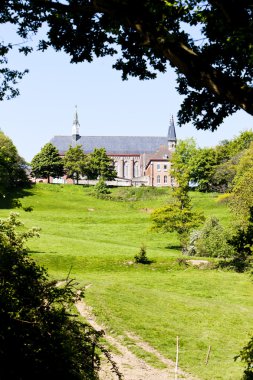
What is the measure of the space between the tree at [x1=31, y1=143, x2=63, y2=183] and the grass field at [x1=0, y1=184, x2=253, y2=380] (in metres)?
45.0

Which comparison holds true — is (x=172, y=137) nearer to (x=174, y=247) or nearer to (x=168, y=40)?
(x=174, y=247)

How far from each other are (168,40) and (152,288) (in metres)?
31.8

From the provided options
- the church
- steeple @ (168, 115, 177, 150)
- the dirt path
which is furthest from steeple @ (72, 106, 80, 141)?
the dirt path

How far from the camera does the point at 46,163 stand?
4766 inches

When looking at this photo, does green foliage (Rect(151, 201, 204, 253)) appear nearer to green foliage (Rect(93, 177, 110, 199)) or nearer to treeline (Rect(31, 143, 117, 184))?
green foliage (Rect(93, 177, 110, 199))

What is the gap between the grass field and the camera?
24641 mm

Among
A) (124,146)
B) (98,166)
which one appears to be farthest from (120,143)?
(98,166)

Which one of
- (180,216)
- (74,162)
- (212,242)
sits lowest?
(212,242)

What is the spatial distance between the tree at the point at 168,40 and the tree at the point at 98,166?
373 ft

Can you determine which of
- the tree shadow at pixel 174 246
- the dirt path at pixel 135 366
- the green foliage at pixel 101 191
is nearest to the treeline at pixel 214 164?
the green foliage at pixel 101 191

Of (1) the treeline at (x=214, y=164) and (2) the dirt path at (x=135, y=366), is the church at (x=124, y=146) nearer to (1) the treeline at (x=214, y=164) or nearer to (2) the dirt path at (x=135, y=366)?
(1) the treeline at (x=214, y=164)

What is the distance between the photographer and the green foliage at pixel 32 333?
29.7 feet

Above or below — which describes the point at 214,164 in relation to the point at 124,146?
below

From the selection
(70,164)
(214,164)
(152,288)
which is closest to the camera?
(152,288)
